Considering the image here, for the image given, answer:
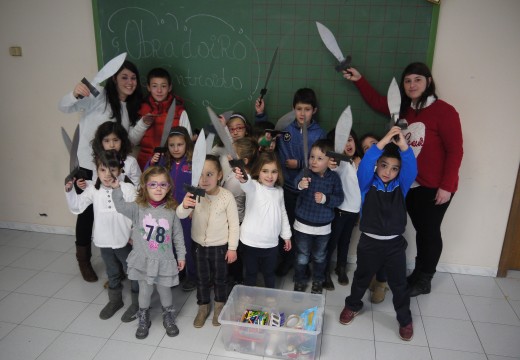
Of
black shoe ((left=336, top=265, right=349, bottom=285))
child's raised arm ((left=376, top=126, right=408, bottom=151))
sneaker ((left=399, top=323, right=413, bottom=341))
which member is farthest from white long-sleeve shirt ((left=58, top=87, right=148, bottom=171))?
sneaker ((left=399, top=323, right=413, bottom=341))

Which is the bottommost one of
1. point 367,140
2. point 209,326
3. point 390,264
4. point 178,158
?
point 209,326

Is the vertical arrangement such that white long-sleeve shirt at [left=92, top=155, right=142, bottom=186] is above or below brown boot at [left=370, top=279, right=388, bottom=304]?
above

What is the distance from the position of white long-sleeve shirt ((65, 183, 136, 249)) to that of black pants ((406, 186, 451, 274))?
65.4 inches

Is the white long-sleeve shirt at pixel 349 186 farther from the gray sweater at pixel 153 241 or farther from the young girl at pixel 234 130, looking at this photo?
the gray sweater at pixel 153 241

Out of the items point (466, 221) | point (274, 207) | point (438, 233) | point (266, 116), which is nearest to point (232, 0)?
point (266, 116)

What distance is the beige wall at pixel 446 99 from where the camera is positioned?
2.43 metres

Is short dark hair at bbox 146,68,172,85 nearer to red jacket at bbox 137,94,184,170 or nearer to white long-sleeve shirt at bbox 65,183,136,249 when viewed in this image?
red jacket at bbox 137,94,184,170

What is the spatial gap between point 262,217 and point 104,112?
48.5 inches

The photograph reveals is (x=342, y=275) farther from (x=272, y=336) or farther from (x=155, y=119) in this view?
(x=155, y=119)

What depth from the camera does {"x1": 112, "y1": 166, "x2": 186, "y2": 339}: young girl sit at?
2.02m

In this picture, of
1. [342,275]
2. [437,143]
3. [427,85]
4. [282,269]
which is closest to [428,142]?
[437,143]

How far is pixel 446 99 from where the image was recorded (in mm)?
2549

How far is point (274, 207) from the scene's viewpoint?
2211 mm

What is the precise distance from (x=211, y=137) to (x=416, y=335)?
155cm
